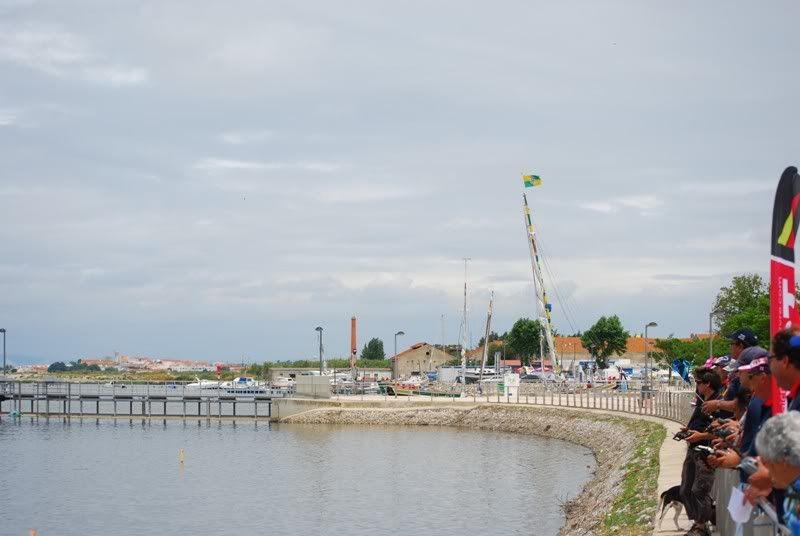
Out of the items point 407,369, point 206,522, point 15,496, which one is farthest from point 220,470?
point 407,369

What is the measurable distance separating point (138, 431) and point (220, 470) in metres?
26.4

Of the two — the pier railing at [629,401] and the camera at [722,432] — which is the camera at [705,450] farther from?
the pier railing at [629,401]

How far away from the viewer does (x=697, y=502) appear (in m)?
12.4

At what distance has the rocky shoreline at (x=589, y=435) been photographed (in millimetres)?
19938

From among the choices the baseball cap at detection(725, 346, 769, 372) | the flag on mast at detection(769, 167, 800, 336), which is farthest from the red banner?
the baseball cap at detection(725, 346, 769, 372)

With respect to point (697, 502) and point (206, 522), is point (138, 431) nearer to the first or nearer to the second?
point (206, 522)

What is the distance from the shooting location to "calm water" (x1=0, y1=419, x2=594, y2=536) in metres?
29.8

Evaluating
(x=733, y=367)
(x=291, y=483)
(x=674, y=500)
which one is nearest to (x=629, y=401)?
(x=291, y=483)

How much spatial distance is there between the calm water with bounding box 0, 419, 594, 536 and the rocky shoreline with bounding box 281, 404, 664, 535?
1233 millimetres

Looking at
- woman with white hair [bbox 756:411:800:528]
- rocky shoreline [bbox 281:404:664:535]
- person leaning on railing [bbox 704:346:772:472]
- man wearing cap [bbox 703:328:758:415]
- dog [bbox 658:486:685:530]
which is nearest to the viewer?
woman with white hair [bbox 756:411:800:528]

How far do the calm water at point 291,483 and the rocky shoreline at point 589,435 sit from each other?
1233 mm

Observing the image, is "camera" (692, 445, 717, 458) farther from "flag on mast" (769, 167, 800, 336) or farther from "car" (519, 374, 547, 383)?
"car" (519, 374, 547, 383)

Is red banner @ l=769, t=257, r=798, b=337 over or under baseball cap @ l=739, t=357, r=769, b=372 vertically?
over

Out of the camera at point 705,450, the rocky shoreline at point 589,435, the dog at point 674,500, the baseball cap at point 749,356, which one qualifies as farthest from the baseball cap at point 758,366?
the rocky shoreline at point 589,435
